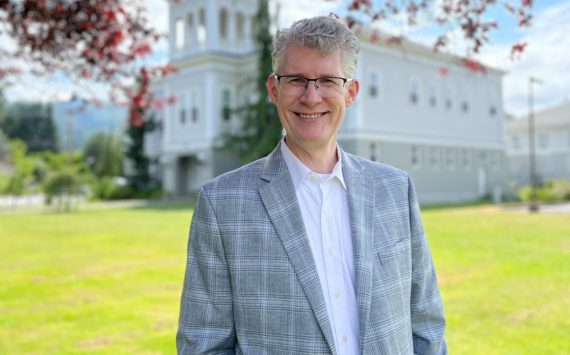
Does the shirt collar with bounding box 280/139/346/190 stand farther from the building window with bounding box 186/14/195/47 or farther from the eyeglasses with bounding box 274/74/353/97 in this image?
the building window with bounding box 186/14/195/47

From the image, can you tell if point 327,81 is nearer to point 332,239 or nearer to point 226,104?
point 332,239

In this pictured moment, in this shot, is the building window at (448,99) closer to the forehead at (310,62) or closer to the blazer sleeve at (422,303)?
Result: the blazer sleeve at (422,303)

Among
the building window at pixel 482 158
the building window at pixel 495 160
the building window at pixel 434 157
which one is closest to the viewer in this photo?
the building window at pixel 434 157

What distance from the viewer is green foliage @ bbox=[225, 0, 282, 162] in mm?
26109

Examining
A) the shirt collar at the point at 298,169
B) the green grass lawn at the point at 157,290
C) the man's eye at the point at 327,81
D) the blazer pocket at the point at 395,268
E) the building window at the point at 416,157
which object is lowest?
the green grass lawn at the point at 157,290

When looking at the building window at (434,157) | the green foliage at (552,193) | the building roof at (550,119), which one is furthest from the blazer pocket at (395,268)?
the building roof at (550,119)

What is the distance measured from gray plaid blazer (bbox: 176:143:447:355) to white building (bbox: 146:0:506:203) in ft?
82.6

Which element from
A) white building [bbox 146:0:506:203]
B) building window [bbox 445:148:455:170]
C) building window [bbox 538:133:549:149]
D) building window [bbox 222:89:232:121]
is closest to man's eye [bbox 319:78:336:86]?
white building [bbox 146:0:506:203]

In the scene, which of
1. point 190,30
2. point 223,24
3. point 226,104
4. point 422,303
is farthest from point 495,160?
point 422,303

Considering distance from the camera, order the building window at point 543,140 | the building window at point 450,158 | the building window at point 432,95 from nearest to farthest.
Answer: the building window at point 432,95 → the building window at point 450,158 → the building window at point 543,140

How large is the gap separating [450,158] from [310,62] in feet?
105

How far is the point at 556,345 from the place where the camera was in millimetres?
5859

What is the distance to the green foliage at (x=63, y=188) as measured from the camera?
28.6 meters

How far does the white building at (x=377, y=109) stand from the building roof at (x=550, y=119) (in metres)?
12.4
